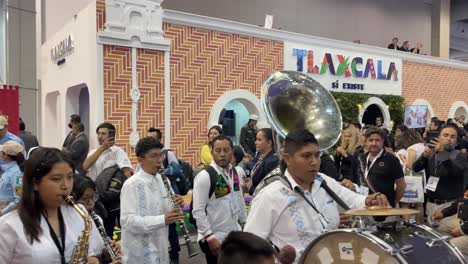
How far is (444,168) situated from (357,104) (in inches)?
330

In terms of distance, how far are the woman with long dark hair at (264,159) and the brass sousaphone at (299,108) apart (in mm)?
559

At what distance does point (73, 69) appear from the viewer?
10.2 meters

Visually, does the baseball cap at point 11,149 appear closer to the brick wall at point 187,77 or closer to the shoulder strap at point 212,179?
the shoulder strap at point 212,179

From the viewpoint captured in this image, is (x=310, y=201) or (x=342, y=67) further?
(x=342, y=67)

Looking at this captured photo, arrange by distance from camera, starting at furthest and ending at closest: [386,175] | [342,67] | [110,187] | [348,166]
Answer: [342,67] < [348,166] < [110,187] < [386,175]

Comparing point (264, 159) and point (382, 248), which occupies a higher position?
point (264, 159)

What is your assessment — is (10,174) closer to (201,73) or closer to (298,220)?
(298,220)

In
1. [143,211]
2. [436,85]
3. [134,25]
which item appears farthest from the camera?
[436,85]

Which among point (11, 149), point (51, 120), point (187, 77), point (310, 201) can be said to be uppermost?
point (187, 77)

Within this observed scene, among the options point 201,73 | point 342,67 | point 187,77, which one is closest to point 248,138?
point 201,73

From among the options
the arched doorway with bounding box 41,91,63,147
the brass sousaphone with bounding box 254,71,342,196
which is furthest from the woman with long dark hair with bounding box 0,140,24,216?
the arched doorway with bounding box 41,91,63,147

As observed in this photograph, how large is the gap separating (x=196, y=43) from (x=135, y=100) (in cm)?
207

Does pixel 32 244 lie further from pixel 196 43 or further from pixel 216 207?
pixel 196 43

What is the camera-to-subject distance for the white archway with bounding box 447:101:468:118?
17.3m
